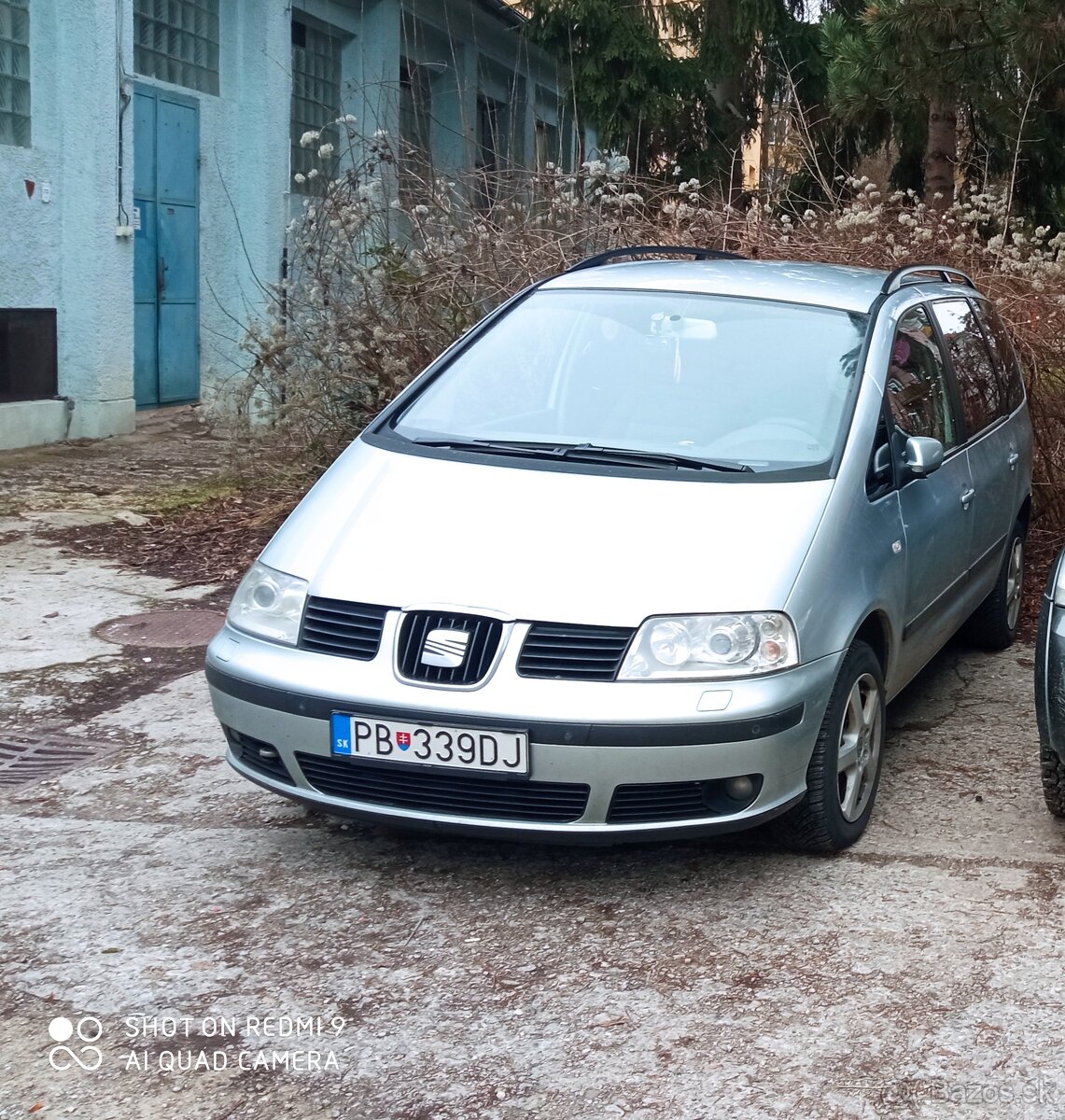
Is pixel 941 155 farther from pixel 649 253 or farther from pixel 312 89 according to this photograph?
pixel 649 253

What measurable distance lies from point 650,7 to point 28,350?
28.7 ft

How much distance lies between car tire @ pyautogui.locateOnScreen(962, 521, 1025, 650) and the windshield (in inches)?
74.5

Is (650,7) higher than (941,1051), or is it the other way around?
(650,7)

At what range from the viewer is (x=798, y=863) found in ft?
13.3

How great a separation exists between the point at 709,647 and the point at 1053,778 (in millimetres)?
1271

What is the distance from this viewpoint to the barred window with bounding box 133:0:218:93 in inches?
489

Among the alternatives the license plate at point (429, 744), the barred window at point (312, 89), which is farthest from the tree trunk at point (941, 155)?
the license plate at point (429, 744)

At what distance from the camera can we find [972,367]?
5.79 m

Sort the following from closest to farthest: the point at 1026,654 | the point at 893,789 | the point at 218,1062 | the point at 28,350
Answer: the point at 218,1062, the point at 893,789, the point at 1026,654, the point at 28,350

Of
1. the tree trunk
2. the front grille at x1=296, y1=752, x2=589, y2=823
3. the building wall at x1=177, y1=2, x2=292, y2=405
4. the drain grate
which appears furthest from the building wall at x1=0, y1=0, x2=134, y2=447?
the front grille at x1=296, y1=752, x2=589, y2=823

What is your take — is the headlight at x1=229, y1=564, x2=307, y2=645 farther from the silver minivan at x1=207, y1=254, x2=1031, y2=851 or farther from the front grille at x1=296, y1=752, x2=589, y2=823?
the front grille at x1=296, y1=752, x2=589, y2=823

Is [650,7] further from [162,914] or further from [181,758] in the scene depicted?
[162,914]

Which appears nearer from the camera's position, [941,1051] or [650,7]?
[941,1051]

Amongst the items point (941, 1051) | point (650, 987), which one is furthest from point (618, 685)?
point (941, 1051)
